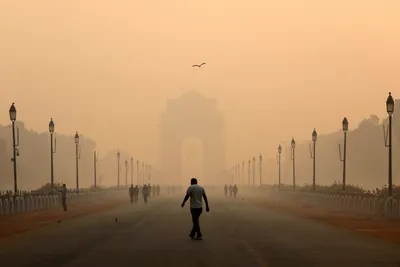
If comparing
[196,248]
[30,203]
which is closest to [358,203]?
[30,203]

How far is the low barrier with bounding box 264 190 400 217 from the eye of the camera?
1599 inches

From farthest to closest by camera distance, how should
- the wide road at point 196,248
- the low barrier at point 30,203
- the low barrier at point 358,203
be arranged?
the low barrier at point 30,203 → the low barrier at point 358,203 → the wide road at point 196,248

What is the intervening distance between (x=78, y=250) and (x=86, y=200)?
191ft

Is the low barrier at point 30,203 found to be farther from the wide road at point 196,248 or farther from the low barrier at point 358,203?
the low barrier at point 358,203

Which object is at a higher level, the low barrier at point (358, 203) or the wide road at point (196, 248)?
the wide road at point (196, 248)

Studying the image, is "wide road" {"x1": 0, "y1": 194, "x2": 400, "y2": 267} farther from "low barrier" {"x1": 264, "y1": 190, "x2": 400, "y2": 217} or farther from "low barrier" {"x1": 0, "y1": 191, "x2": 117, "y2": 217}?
"low barrier" {"x1": 0, "y1": 191, "x2": 117, "y2": 217}

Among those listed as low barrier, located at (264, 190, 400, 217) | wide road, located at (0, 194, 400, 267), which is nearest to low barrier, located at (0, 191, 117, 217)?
wide road, located at (0, 194, 400, 267)

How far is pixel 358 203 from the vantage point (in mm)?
48125

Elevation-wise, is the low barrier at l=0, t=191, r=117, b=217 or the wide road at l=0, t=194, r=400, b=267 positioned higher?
the wide road at l=0, t=194, r=400, b=267

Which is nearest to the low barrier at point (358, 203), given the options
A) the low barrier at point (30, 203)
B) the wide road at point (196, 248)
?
the wide road at point (196, 248)

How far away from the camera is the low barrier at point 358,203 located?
4062 centimetres

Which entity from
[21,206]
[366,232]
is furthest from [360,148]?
[366,232]

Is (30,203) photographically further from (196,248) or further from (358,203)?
(196,248)

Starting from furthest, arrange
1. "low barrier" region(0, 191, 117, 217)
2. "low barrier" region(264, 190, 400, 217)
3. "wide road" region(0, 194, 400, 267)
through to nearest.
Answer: "low barrier" region(0, 191, 117, 217) → "low barrier" region(264, 190, 400, 217) → "wide road" region(0, 194, 400, 267)
